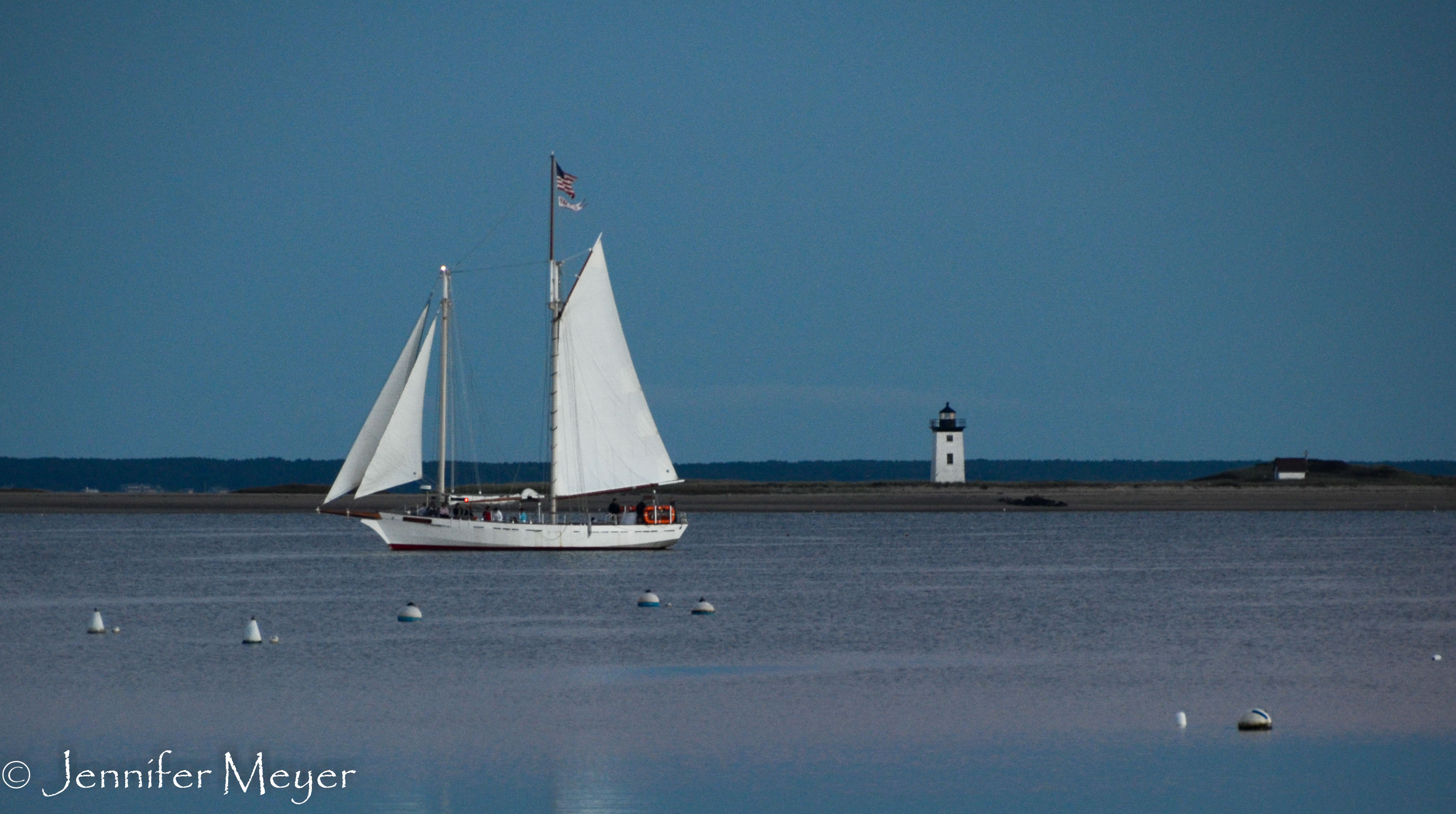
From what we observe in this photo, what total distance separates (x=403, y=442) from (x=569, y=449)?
20.9ft

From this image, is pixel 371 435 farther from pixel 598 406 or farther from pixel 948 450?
pixel 948 450

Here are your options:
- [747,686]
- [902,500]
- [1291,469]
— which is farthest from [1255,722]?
[1291,469]

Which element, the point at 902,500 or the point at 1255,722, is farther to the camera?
the point at 902,500

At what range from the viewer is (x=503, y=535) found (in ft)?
219

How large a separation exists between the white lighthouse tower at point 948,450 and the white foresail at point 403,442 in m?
Result: 70.5

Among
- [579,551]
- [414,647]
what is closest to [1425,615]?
[414,647]

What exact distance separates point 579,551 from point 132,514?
58.0 metres

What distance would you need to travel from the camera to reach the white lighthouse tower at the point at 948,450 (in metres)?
133

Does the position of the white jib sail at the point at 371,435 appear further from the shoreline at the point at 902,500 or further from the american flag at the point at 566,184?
the shoreline at the point at 902,500

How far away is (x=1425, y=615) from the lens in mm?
43094

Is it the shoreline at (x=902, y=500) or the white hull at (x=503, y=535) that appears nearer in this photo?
the white hull at (x=503, y=535)

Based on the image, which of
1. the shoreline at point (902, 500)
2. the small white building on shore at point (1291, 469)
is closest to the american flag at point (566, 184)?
the shoreline at point (902, 500)

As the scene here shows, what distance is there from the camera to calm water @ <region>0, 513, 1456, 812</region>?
20234 millimetres

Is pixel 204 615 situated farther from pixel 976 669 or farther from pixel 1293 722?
pixel 1293 722
